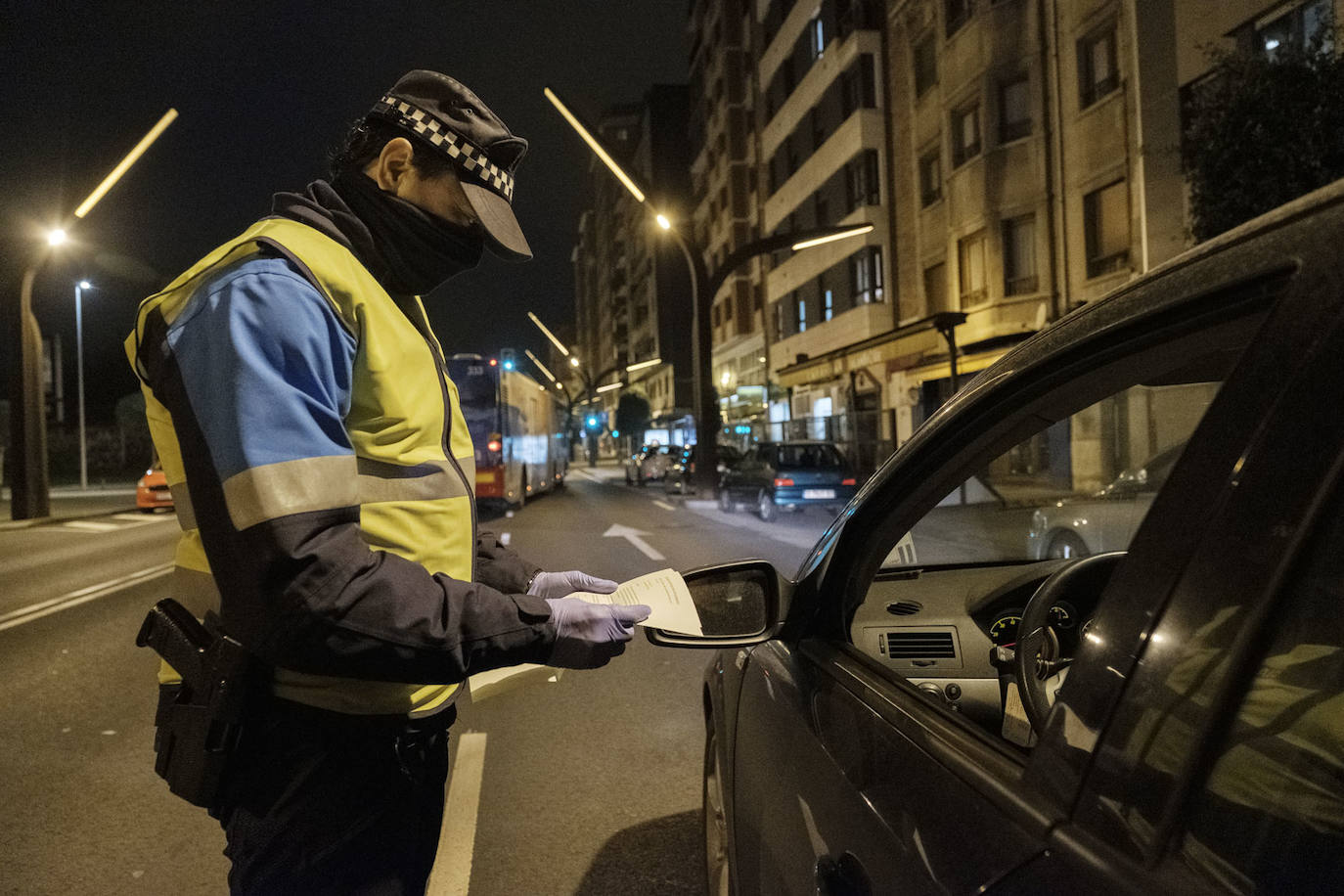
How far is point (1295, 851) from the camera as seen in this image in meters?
0.81

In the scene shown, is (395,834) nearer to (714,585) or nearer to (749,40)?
(714,585)

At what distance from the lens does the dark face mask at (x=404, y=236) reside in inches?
67.9

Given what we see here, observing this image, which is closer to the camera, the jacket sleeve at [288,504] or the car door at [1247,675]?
the car door at [1247,675]

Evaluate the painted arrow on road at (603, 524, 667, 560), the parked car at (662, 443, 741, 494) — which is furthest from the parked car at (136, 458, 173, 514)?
the parked car at (662, 443, 741, 494)

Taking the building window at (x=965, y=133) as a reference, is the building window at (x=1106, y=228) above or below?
below

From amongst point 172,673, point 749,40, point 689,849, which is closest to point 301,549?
point 172,673

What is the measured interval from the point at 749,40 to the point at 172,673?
4584cm

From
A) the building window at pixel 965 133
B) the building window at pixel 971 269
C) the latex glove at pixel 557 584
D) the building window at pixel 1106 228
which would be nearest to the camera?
the latex glove at pixel 557 584

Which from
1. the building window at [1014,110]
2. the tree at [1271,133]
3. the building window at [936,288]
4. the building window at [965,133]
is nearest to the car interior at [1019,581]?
the tree at [1271,133]

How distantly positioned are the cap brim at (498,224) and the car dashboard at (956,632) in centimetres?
114

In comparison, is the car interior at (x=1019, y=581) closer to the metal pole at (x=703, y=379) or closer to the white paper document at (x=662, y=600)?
the white paper document at (x=662, y=600)

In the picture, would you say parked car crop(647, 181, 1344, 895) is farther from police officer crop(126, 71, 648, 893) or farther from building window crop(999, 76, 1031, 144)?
building window crop(999, 76, 1031, 144)

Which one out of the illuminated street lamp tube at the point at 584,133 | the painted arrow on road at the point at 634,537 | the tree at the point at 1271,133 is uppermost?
the illuminated street lamp tube at the point at 584,133

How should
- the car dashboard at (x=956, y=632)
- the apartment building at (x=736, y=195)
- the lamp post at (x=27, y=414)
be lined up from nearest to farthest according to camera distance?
the car dashboard at (x=956, y=632)
the lamp post at (x=27, y=414)
the apartment building at (x=736, y=195)
